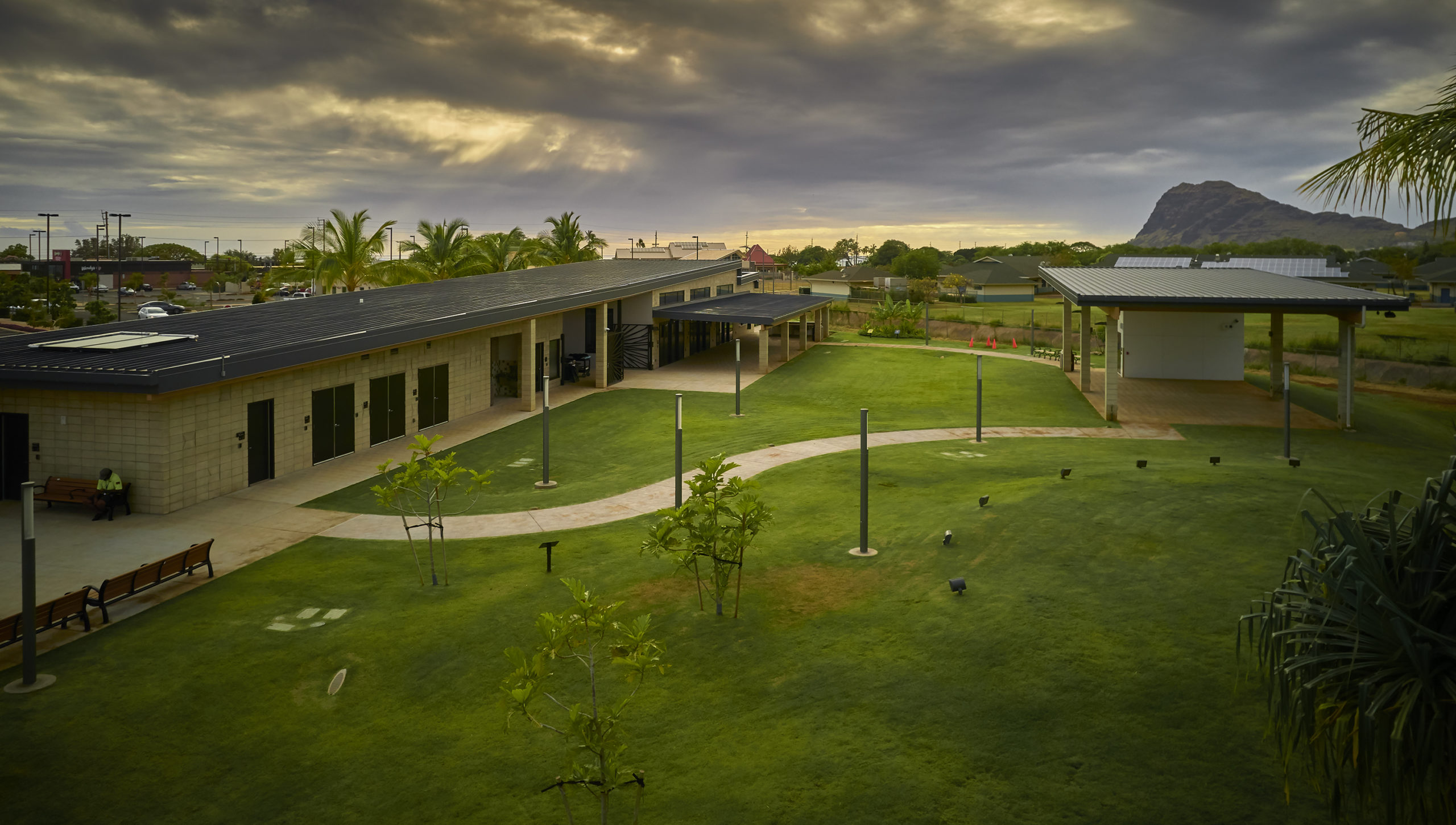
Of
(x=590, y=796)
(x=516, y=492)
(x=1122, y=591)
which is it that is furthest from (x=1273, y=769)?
(x=516, y=492)

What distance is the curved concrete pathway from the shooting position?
18.0 m

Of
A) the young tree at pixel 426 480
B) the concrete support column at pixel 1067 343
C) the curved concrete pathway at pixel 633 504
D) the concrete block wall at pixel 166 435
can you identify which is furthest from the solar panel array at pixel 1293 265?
the young tree at pixel 426 480

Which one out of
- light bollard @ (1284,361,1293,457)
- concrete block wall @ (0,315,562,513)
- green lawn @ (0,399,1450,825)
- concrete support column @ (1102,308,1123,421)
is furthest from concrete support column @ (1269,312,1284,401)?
concrete block wall @ (0,315,562,513)

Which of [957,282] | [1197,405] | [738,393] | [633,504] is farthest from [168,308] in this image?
[957,282]

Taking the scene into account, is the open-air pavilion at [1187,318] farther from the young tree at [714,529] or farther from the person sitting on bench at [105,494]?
the person sitting on bench at [105,494]

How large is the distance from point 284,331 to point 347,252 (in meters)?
24.4

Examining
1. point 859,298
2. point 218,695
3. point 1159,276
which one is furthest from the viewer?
point 859,298

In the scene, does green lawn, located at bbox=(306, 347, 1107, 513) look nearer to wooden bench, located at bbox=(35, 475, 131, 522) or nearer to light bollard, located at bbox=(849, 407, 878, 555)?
wooden bench, located at bbox=(35, 475, 131, 522)

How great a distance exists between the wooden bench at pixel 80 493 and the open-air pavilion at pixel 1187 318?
25.2m

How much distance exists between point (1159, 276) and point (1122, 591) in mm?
29259

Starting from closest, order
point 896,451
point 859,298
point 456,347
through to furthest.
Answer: point 896,451 < point 456,347 < point 859,298

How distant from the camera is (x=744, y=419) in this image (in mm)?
30422

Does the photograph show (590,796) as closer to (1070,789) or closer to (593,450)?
(1070,789)

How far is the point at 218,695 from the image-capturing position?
36.4 ft
